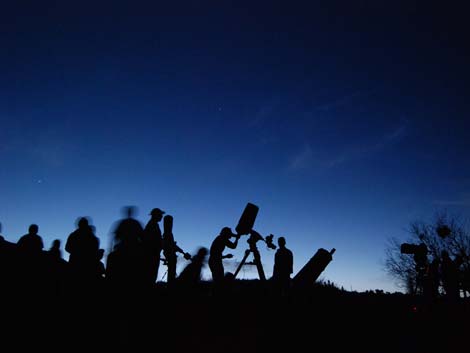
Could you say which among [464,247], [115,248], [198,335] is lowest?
[198,335]

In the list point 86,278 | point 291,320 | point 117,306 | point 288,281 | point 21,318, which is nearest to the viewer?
point 117,306

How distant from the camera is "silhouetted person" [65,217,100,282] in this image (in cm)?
543

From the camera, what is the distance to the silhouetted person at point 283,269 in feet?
27.4

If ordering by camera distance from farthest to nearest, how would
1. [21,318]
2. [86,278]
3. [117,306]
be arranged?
[86,278]
[21,318]
[117,306]

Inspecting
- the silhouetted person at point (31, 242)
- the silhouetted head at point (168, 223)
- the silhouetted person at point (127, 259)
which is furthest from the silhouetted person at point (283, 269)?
the silhouetted person at point (31, 242)

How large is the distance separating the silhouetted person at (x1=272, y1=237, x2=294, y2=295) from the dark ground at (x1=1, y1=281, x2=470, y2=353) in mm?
367

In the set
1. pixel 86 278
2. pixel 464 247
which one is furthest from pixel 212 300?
pixel 464 247

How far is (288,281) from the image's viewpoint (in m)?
8.52

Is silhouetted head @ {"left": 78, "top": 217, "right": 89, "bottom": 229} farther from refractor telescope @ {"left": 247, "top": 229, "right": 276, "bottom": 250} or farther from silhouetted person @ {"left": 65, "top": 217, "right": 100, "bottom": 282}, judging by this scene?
refractor telescope @ {"left": 247, "top": 229, "right": 276, "bottom": 250}

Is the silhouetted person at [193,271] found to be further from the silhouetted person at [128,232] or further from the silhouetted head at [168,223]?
the silhouetted person at [128,232]

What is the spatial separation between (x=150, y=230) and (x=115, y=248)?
6.64 ft

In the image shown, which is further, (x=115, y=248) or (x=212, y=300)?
(x=212, y=300)

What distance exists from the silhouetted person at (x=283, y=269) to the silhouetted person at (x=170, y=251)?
2594 millimetres

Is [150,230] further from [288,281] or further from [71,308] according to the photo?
[288,281]
